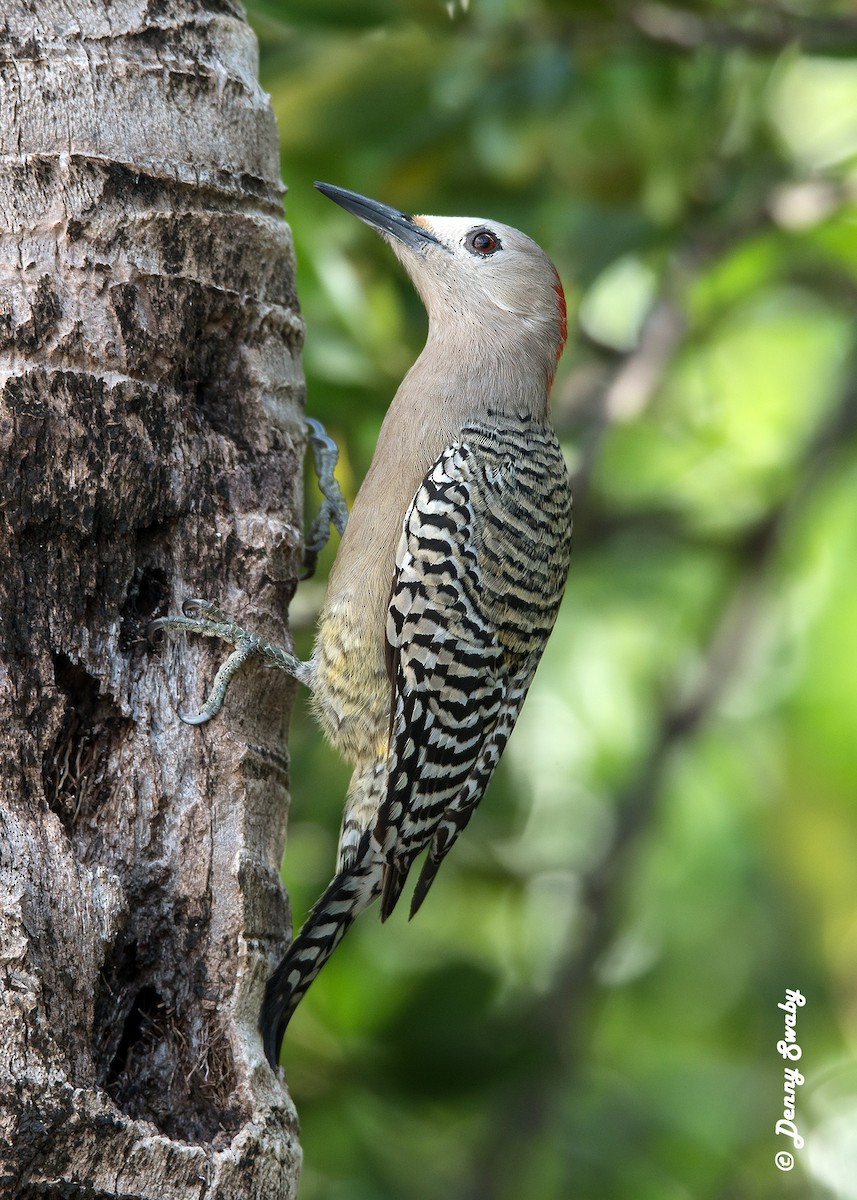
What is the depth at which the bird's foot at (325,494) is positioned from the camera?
3.91m

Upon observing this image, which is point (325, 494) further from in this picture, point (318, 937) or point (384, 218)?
point (318, 937)

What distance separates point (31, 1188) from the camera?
6.88ft

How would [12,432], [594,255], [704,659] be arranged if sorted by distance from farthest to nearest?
[704,659], [594,255], [12,432]

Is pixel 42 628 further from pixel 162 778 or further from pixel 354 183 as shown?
pixel 354 183

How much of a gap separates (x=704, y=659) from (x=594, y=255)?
1.78 metres

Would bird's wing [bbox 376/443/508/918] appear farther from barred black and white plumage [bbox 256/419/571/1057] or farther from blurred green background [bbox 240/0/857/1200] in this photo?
blurred green background [bbox 240/0/857/1200]

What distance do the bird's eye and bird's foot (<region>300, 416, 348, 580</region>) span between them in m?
0.66

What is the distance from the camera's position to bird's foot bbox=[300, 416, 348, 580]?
12.8 feet

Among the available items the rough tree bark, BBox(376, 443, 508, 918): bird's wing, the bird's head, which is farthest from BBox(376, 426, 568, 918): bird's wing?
the bird's head

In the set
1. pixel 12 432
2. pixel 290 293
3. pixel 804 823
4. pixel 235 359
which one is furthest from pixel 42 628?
pixel 804 823

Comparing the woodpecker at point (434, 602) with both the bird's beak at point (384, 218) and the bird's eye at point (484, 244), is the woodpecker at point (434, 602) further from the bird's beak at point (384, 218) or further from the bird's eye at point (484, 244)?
the bird's eye at point (484, 244)

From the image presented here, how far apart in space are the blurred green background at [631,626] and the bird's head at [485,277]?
9.6 inches

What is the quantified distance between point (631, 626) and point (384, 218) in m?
2.60

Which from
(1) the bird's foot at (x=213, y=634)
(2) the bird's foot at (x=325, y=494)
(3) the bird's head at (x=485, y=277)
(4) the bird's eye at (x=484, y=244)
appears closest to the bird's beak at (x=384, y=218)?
(3) the bird's head at (x=485, y=277)
